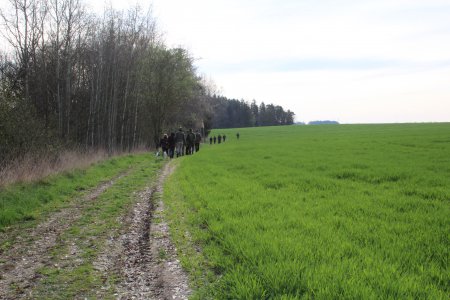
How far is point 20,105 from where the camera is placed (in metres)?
13.7

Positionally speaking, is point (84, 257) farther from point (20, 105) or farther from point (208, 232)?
point (20, 105)

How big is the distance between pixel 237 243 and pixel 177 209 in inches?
135

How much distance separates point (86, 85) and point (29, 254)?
24369 millimetres

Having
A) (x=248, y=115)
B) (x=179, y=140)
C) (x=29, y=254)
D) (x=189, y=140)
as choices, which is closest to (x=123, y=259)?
(x=29, y=254)

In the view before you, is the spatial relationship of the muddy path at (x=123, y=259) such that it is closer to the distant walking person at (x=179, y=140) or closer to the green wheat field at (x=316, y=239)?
the green wheat field at (x=316, y=239)

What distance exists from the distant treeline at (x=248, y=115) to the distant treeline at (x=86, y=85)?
95318mm

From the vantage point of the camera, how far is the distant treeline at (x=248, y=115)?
148250mm

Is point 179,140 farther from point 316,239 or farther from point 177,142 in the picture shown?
point 316,239

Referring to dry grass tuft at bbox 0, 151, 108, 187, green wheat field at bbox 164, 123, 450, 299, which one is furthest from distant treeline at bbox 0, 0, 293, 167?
green wheat field at bbox 164, 123, 450, 299

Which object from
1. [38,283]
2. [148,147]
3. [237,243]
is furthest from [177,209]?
[148,147]

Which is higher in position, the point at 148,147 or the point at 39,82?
the point at 39,82

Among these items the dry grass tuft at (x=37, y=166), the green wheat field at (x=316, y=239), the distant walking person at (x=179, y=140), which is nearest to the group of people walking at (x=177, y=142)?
the distant walking person at (x=179, y=140)

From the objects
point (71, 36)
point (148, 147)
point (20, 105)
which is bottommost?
point (148, 147)

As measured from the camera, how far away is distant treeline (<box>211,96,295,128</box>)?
148m
